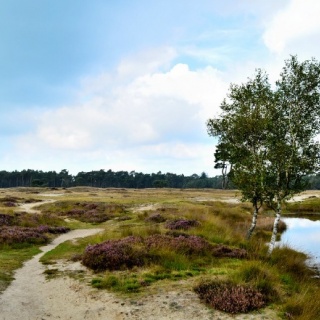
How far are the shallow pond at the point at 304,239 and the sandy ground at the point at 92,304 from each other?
15487 millimetres

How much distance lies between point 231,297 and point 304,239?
2741 centimetres

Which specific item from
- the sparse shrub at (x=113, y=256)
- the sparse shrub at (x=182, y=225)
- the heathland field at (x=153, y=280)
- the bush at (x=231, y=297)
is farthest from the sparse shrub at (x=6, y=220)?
the bush at (x=231, y=297)

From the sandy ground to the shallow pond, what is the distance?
610 inches

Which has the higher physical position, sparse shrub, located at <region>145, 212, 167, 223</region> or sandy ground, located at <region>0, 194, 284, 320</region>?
sparse shrub, located at <region>145, 212, 167, 223</region>

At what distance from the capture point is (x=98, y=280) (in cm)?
1501

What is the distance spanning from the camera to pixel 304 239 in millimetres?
35656

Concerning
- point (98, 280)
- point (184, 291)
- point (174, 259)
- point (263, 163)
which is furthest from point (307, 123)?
point (98, 280)

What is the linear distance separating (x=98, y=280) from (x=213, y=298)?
221 inches

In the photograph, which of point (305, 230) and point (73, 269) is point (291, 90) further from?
point (305, 230)

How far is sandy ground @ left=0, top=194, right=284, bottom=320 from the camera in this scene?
37.1 feet

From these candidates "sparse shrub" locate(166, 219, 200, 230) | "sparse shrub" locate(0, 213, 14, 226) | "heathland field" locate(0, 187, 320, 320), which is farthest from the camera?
"sparse shrub" locate(0, 213, 14, 226)

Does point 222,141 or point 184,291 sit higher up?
point 222,141

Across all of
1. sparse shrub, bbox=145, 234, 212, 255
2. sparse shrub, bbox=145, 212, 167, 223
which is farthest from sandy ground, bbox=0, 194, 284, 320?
sparse shrub, bbox=145, 212, 167, 223

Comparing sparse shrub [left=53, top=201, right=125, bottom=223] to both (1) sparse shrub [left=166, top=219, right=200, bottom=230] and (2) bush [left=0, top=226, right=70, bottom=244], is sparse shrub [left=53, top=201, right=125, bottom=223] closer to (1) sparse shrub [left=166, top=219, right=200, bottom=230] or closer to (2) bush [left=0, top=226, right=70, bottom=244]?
(2) bush [left=0, top=226, right=70, bottom=244]
